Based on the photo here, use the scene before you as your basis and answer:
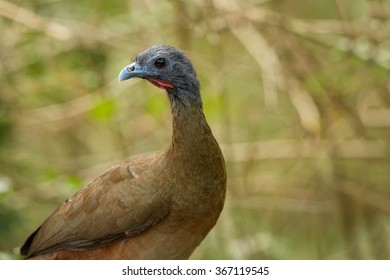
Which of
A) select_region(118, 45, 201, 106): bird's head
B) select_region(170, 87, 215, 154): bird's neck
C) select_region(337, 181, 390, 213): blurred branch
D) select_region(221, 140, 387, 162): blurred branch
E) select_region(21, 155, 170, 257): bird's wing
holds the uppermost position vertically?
select_region(221, 140, 387, 162): blurred branch

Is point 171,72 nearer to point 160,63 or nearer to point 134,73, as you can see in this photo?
point 160,63

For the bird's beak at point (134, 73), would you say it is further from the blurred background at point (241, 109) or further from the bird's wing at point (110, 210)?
the blurred background at point (241, 109)

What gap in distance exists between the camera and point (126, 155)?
6504 millimetres

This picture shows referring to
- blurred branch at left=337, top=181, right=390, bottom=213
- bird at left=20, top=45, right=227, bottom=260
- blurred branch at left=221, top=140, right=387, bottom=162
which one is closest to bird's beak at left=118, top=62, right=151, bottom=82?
bird at left=20, top=45, right=227, bottom=260

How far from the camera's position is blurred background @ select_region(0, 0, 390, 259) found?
5902 mm

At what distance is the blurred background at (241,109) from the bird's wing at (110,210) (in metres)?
1.14

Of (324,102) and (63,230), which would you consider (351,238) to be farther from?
(63,230)

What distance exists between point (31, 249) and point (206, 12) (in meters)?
2.21

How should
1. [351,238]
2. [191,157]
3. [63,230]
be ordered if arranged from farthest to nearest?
1. [351,238]
2. [63,230]
3. [191,157]

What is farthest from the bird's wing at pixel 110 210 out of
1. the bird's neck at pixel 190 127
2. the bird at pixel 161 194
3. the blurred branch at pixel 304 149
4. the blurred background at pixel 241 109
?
the blurred branch at pixel 304 149

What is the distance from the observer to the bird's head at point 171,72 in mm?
3967

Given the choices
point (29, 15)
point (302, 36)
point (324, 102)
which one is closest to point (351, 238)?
point (324, 102)

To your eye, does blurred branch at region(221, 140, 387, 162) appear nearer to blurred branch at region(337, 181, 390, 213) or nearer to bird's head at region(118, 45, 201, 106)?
blurred branch at region(337, 181, 390, 213)

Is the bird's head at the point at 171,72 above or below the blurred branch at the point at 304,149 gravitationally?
below
